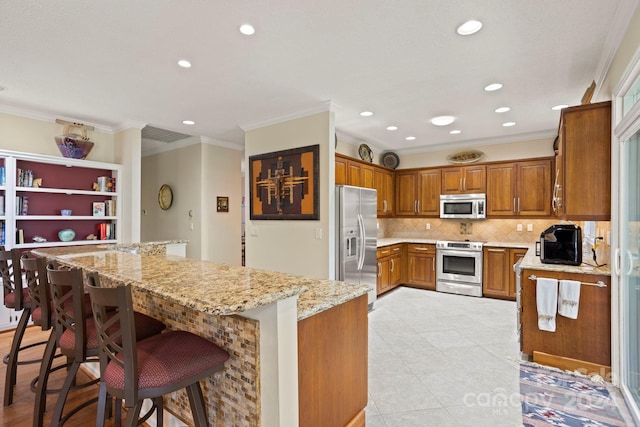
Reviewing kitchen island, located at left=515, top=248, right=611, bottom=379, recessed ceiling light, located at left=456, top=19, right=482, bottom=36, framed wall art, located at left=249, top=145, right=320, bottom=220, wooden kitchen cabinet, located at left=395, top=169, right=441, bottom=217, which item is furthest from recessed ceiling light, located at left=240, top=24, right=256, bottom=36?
wooden kitchen cabinet, located at left=395, top=169, right=441, bottom=217

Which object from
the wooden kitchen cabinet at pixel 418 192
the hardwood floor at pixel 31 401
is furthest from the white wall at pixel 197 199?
the wooden kitchen cabinet at pixel 418 192

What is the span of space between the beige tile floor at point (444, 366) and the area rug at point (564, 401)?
0.26ft

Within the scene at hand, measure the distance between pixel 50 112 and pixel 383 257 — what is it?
503 cm

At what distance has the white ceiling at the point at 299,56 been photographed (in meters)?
2.09

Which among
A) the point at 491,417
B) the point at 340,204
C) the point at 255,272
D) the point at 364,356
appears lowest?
the point at 491,417

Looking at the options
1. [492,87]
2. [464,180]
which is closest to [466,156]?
[464,180]

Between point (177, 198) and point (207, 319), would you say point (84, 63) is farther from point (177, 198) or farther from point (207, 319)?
point (177, 198)

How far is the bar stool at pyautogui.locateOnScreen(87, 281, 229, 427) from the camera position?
1.16 meters

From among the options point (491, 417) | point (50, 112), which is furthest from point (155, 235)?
point (491, 417)

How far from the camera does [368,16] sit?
214 cm

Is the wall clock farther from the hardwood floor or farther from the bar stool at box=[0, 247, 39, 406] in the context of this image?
the bar stool at box=[0, 247, 39, 406]

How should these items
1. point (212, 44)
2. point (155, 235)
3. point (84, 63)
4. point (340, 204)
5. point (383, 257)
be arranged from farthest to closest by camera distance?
1. point (155, 235)
2. point (383, 257)
3. point (340, 204)
4. point (84, 63)
5. point (212, 44)

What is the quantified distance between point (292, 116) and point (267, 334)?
335 centimetres

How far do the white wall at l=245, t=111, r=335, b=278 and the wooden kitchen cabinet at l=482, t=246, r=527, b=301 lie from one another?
9.36 ft
